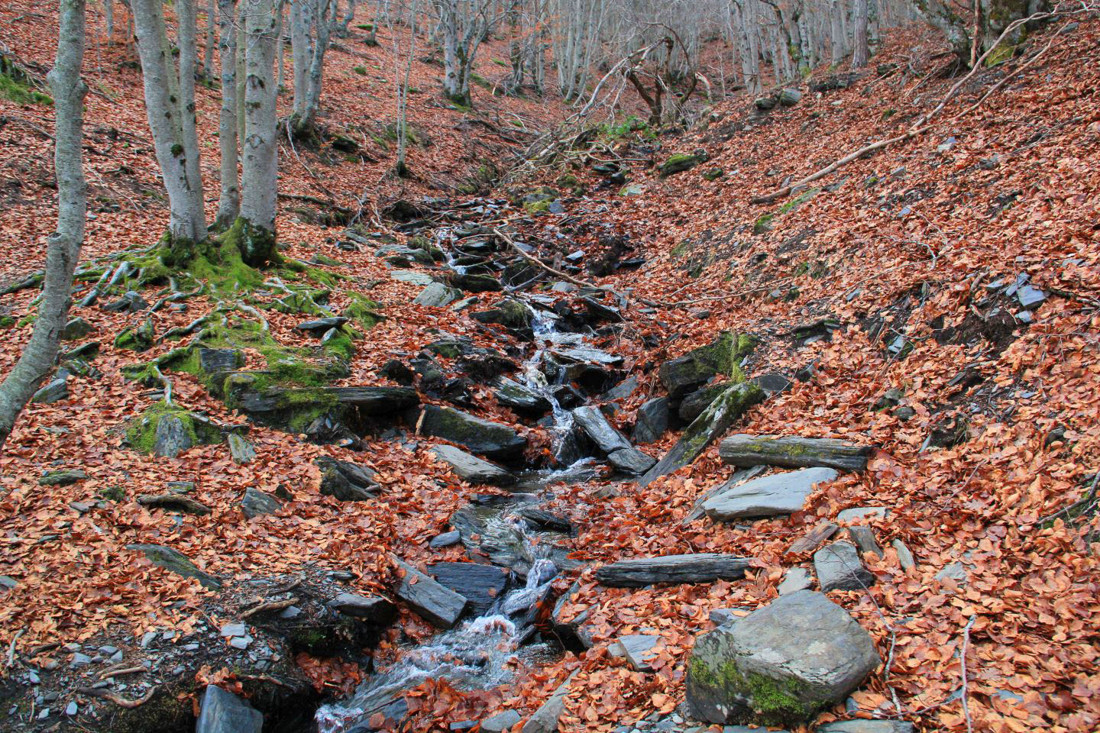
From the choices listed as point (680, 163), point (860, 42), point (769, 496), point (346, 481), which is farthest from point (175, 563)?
point (860, 42)

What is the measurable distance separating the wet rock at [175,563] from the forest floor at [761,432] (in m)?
0.09

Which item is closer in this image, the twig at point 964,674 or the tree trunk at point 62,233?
the twig at point 964,674

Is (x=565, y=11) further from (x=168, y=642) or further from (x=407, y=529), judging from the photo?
(x=168, y=642)

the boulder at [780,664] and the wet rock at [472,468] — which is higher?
the boulder at [780,664]

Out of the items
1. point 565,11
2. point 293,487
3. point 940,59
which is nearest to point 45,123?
point 293,487

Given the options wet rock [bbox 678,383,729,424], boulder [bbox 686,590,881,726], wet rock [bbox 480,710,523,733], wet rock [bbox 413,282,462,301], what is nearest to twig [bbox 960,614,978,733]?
boulder [bbox 686,590,881,726]

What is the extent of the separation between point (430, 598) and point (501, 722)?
5.67 ft

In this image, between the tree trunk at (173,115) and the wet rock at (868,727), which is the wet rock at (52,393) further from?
the wet rock at (868,727)

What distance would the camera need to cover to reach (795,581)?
4.68 metres

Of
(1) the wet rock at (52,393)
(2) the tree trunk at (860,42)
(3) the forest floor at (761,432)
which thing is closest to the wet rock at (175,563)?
(3) the forest floor at (761,432)

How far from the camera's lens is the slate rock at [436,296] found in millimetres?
12016

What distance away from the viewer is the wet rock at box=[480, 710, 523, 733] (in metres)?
4.35

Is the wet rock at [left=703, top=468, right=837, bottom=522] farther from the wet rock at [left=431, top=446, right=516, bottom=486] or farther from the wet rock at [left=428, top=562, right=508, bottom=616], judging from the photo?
the wet rock at [left=431, top=446, right=516, bottom=486]

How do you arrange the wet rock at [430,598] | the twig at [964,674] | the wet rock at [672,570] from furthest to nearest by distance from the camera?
the wet rock at [430,598]
the wet rock at [672,570]
the twig at [964,674]
